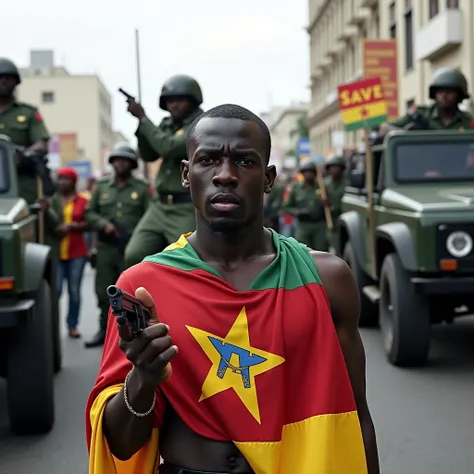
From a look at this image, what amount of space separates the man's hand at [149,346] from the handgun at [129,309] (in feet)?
0.04

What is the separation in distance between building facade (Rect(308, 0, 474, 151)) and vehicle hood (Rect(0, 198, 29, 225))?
17.4m

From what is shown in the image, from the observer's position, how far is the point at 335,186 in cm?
1387

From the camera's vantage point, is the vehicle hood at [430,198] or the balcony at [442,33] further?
the balcony at [442,33]

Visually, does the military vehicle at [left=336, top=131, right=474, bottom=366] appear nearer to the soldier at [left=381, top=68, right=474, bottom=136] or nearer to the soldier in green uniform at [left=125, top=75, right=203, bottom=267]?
the soldier at [left=381, top=68, right=474, bottom=136]

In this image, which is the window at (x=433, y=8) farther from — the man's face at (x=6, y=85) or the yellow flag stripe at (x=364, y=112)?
the man's face at (x=6, y=85)

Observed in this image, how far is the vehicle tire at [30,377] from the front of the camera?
17.3ft

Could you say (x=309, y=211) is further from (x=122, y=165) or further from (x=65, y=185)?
(x=122, y=165)

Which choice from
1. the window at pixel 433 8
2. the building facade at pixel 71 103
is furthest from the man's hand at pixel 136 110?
the building facade at pixel 71 103

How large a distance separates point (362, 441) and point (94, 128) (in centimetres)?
8637

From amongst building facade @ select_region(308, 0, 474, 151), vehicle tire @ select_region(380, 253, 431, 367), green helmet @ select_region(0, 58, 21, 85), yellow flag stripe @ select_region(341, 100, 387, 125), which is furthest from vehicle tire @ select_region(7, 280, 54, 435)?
building facade @ select_region(308, 0, 474, 151)

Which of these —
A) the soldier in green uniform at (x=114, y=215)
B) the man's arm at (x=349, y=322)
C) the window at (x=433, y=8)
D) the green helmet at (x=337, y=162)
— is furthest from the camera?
the window at (x=433, y=8)

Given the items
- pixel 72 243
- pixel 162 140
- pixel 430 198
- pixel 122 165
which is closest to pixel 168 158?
pixel 162 140

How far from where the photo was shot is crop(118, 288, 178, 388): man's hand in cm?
185

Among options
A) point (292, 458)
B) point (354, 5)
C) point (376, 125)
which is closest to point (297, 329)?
point (292, 458)
